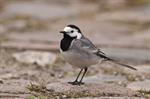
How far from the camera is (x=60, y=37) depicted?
10.3 m

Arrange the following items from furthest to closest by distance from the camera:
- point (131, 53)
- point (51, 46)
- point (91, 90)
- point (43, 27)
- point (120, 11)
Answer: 1. point (120, 11)
2. point (43, 27)
3. point (51, 46)
4. point (131, 53)
5. point (91, 90)

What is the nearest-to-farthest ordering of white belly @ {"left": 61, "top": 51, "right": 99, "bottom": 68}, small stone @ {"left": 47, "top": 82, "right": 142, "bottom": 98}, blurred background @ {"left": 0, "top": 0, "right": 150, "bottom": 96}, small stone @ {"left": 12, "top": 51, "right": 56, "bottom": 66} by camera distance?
small stone @ {"left": 47, "top": 82, "right": 142, "bottom": 98}
white belly @ {"left": 61, "top": 51, "right": 99, "bottom": 68}
blurred background @ {"left": 0, "top": 0, "right": 150, "bottom": 96}
small stone @ {"left": 12, "top": 51, "right": 56, "bottom": 66}

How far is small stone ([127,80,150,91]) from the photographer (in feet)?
20.0

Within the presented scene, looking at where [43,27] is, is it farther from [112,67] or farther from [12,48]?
[112,67]

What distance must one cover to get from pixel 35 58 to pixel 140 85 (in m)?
2.15

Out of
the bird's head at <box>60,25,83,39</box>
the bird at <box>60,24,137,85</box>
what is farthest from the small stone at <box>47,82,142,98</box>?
the bird's head at <box>60,25,83,39</box>

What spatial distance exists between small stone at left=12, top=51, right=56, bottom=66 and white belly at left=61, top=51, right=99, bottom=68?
73.0 inches

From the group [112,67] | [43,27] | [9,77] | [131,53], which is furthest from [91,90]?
[43,27]

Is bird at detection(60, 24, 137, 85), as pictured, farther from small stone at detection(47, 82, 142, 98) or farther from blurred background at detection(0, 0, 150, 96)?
blurred background at detection(0, 0, 150, 96)

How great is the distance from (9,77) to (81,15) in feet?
20.4

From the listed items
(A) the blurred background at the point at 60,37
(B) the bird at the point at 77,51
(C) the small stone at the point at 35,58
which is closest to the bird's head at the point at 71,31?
(B) the bird at the point at 77,51

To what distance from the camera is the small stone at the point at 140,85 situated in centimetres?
609

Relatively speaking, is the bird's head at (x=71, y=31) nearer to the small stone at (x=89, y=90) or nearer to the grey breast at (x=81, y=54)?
the grey breast at (x=81, y=54)

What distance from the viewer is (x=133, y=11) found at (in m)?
12.8
